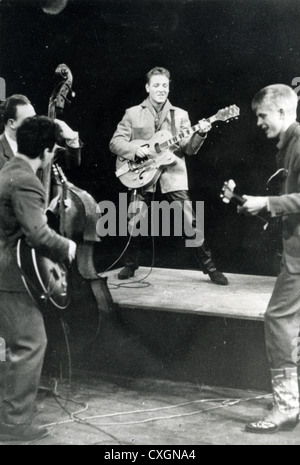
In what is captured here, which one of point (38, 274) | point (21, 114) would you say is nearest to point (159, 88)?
point (21, 114)

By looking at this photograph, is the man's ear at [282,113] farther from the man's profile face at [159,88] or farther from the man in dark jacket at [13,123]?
the man's profile face at [159,88]

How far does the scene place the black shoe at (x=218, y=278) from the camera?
554cm

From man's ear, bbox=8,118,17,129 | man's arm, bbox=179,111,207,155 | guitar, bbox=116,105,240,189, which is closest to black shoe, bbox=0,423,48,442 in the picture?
man's ear, bbox=8,118,17,129

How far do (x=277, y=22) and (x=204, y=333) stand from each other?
263 centimetres

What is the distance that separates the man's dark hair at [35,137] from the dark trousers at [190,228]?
6.97 ft

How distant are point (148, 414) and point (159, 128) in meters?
2.45

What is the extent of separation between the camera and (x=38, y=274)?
3695 millimetres

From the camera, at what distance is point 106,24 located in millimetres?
6465

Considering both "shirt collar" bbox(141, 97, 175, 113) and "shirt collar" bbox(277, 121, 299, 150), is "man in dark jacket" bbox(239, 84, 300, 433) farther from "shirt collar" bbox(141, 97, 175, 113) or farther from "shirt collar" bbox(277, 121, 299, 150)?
"shirt collar" bbox(141, 97, 175, 113)

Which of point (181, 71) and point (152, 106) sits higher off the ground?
point (181, 71)

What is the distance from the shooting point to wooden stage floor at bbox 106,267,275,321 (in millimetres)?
4719

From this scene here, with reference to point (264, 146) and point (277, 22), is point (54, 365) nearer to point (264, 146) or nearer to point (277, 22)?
point (264, 146)

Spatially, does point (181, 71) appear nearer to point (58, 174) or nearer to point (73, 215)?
point (58, 174)

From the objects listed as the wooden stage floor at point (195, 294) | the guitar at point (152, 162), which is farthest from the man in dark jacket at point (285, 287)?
the guitar at point (152, 162)
